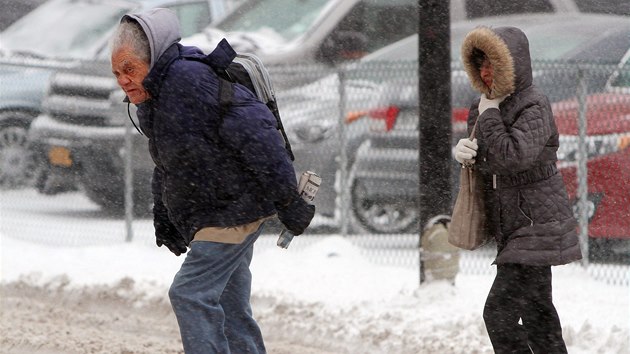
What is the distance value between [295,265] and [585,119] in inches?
88.7

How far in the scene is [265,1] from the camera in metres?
12.4

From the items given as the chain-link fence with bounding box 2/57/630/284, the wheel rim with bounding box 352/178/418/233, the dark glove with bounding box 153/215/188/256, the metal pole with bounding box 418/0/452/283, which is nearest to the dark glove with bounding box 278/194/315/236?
the dark glove with bounding box 153/215/188/256

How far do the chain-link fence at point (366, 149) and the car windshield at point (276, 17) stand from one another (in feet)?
4.77

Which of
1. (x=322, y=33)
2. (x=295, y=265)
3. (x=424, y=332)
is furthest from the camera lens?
(x=322, y=33)

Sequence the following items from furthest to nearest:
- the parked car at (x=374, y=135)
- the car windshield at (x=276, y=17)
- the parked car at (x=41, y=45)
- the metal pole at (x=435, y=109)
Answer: the parked car at (x=41, y=45) → the car windshield at (x=276, y=17) → the parked car at (x=374, y=135) → the metal pole at (x=435, y=109)

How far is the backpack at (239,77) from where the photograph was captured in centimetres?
455

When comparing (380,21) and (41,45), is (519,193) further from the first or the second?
(41,45)

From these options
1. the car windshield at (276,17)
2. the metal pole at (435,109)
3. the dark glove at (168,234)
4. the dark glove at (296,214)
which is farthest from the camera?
the car windshield at (276,17)

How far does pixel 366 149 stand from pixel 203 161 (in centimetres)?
472

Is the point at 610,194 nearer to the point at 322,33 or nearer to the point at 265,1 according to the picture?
the point at 322,33

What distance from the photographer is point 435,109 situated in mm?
7371

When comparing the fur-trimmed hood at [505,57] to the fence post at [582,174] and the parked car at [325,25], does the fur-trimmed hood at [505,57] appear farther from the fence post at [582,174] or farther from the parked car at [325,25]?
the parked car at [325,25]

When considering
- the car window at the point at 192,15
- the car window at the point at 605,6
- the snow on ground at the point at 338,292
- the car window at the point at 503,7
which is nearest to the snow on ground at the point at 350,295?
the snow on ground at the point at 338,292

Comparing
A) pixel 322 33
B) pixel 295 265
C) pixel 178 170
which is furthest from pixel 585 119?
pixel 178 170
